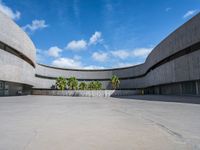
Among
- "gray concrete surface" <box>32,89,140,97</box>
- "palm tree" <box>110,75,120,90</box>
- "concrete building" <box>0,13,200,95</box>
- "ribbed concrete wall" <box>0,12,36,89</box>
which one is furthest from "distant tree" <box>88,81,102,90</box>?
"ribbed concrete wall" <box>0,12,36,89</box>

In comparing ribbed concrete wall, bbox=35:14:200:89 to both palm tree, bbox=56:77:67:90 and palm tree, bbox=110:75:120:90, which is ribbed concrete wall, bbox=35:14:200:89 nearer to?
palm tree, bbox=56:77:67:90

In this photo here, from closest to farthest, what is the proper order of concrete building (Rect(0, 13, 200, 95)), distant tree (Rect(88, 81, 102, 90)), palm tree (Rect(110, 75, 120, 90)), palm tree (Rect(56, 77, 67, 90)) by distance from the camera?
1. concrete building (Rect(0, 13, 200, 95))
2. palm tree (Rect(56, 77, 67, 90))
3. palm tree (Rect(110, 75, 120, 90))
4. distant tree (Rect(88, 81, 102, 90))

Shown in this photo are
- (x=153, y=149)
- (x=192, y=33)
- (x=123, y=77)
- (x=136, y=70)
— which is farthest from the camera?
(x=123, y=77)

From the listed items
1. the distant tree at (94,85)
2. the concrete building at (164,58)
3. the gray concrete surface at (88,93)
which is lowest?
the gray concrete surface at (88,93)

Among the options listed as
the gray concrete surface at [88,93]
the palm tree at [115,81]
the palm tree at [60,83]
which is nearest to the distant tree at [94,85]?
the palm tree at [115,81]

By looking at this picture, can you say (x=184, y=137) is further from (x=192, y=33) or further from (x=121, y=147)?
(x=192, y=33)

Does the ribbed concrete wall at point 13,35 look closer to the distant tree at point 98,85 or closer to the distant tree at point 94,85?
the distant tree at point 94,85

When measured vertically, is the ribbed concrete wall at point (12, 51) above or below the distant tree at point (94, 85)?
above

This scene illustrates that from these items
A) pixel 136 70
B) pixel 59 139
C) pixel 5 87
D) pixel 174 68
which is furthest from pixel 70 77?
pixel 59 139

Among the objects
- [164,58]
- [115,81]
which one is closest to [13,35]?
[164,58]

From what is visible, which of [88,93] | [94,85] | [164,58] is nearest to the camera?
[164,58]

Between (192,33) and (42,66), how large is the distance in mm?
48648

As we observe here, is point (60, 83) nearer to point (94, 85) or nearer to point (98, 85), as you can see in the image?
point (94, 85)

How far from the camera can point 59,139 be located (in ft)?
13.2
